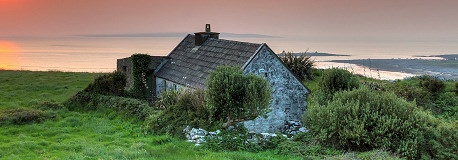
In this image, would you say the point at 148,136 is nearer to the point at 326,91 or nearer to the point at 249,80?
the point at 249,80

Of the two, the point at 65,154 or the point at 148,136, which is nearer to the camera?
the point at 65,154

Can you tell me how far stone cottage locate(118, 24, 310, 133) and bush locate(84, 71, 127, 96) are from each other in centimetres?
240

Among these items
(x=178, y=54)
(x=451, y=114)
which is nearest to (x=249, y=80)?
(x=178, y=54)

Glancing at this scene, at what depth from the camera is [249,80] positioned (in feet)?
45.0

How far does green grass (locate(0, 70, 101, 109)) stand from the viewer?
81.3 feet

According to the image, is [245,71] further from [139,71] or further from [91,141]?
[139,71]

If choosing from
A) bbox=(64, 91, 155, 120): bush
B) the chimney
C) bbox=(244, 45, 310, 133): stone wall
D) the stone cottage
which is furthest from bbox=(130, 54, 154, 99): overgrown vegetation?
bbox=(244, 45, 310, 133): stone wall

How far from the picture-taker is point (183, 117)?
1537 centimetres

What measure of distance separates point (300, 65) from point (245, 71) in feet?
56.1

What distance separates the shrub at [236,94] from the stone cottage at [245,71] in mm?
3926

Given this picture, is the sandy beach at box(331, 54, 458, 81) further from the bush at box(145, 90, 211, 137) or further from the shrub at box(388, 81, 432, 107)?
the bush at box(145, 90, 211, 137)

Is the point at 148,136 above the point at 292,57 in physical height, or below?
below

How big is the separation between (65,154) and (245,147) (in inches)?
247

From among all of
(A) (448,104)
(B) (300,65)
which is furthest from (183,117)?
(B) (300,65)
